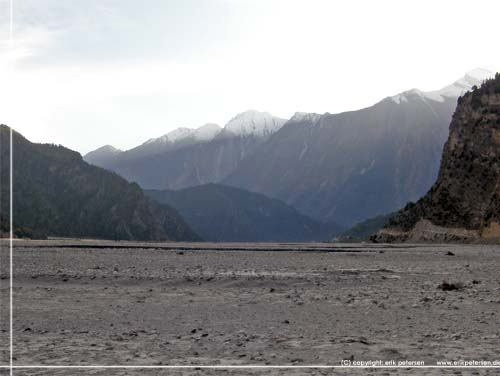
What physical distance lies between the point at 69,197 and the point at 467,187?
10927 centimetres

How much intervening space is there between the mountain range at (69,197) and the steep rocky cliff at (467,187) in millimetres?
81979

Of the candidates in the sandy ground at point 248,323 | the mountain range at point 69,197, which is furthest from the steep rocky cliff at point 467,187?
the mountain range at point 69,197

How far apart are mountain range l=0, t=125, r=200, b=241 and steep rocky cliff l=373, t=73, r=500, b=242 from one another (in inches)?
3228

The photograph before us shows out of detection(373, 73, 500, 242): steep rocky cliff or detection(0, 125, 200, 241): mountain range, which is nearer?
detection(373, 73, 500, 242): steep rocky cliff

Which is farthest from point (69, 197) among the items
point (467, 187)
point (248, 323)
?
point (248, 323)

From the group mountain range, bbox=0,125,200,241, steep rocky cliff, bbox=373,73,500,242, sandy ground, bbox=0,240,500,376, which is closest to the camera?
sandy ground, bbox=0,240,500,376

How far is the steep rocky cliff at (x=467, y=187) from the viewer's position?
284 feet

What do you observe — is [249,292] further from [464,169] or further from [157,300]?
[464,169]

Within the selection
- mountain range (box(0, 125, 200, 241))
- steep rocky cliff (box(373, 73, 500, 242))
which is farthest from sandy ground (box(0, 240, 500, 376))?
mountain range (box(0, 125, 200, 241))

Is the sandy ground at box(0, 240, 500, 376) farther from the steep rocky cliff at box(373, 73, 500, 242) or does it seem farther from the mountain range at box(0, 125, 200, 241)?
the mountain range at box(0, 125, 200, 241)

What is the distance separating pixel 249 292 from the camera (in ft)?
66.2

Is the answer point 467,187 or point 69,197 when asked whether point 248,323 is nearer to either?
point 467,187

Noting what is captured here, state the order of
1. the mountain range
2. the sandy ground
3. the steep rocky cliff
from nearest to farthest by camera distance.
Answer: the sandy ground < the steep rocky cliff < the mountain range

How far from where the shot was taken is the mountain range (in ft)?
516
